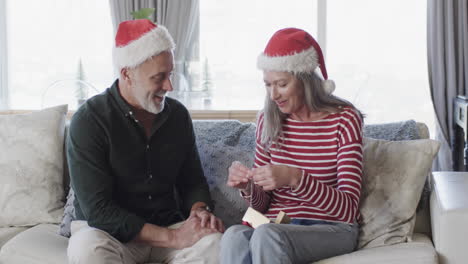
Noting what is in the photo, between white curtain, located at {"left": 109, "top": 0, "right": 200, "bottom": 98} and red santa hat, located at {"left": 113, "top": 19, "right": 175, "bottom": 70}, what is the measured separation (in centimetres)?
198

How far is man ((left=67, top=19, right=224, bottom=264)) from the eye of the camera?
2.20 metres

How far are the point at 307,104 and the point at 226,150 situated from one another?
0.49 metres

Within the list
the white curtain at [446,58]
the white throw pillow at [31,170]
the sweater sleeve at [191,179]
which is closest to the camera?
the sweater sleeve at [191,179]

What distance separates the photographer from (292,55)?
2.18 metres

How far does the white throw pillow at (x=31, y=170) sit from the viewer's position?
8.80 ft

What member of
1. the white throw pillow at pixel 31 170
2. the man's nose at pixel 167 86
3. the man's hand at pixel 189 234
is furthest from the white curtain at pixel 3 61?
the man's hand at pixel 189 234

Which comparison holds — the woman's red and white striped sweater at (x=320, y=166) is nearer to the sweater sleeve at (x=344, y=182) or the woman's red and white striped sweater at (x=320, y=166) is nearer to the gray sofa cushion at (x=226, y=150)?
the sweater sleeve at (x=344, y=182)

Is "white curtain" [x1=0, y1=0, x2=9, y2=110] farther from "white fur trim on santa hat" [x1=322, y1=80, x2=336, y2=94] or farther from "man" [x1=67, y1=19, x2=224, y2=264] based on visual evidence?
"white fur trim on santa hat" [x1=322, y1=80, x2=336, y2=94]

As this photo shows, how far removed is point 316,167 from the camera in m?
2.19

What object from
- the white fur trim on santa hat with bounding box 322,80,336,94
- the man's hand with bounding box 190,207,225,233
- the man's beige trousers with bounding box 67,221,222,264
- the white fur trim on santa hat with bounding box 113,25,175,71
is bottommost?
the man's beige trousers with bounding box 67,221,222,264

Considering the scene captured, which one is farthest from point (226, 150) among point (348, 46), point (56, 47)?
point (56, 47)

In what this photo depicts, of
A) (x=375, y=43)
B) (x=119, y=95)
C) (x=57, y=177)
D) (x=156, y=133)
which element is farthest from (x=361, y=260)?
(x=375, y=43)

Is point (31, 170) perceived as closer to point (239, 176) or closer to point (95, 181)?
point (95, 181)

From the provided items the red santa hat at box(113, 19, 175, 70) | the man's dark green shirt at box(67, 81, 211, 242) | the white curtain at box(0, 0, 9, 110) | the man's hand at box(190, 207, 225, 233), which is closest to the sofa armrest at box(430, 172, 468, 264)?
the man's hand at box(190, 207, 225, 233)
